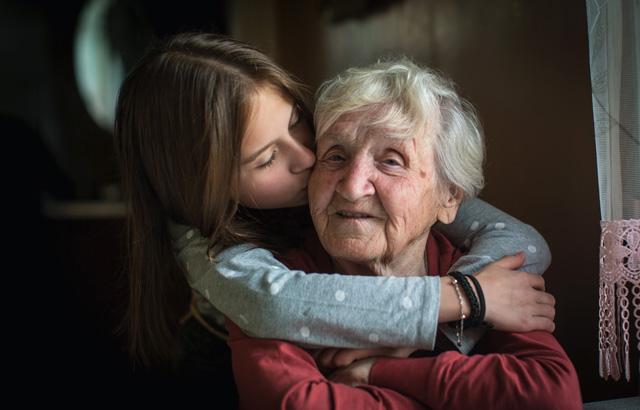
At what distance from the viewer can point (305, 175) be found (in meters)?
1.43

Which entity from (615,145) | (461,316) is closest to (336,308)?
(461,316)

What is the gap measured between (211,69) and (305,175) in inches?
13.0

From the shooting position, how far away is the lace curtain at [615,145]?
1217mm

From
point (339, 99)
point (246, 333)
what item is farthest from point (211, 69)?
point (246, 333)

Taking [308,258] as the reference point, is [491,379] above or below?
below

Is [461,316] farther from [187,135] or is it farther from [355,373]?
[187,135]

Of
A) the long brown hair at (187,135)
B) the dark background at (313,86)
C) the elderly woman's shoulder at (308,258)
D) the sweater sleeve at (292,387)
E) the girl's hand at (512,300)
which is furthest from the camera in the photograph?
the dark background at (313,86)

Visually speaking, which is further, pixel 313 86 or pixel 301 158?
pixel 313 86

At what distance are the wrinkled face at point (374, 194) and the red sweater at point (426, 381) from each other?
248mm

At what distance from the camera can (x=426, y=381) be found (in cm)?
117

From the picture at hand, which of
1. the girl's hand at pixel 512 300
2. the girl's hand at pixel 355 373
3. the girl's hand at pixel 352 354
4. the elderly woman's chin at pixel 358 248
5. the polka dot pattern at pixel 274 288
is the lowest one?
the girl's hand at pixel 355 373

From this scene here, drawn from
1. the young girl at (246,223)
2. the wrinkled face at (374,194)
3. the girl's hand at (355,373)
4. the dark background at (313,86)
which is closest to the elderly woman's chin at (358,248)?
the wrinkled face at (374,194)

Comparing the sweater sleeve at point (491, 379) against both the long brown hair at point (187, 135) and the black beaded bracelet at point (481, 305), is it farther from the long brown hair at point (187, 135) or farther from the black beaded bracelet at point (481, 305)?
the long brown hair at point (187, 135)

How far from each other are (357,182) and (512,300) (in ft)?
1.35
